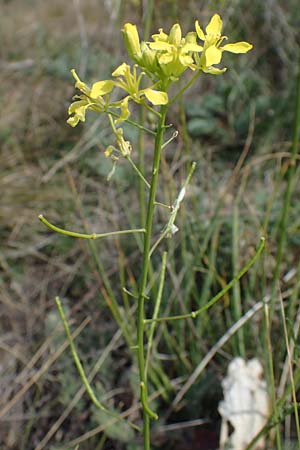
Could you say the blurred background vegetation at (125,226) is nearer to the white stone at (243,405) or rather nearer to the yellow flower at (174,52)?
the white stone at (243,405)

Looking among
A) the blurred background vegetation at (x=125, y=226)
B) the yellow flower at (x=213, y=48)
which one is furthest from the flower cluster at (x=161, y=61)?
the blurred background vegetation at (x=125, y=226)

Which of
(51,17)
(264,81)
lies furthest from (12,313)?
(51,17)

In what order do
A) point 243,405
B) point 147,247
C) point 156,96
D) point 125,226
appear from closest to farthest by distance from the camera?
point 156,96 < point 147,247 < point 243,405 < point 125,226

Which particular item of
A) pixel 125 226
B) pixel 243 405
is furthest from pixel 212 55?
pixel 125 226

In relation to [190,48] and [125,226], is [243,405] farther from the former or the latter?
[190,48]

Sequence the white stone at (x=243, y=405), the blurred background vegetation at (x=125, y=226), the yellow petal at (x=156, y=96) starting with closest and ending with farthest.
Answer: the yellow petal at (x=156, y=96), the white stone at (x=243, y=405), the blurred background vegetation at (x=125, y=226)

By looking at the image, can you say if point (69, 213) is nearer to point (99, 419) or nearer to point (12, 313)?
point (12, 313)

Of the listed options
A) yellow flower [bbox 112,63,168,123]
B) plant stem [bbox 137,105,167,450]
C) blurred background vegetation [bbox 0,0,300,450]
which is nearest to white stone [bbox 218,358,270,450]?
blurred background vegetation [bbox 0,0,300,450]
